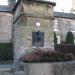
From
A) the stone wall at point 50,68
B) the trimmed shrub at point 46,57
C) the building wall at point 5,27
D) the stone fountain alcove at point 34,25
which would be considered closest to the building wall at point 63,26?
the building wall at point 5,27

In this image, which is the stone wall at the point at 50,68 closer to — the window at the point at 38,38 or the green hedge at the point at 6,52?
the window at the point at 38,38

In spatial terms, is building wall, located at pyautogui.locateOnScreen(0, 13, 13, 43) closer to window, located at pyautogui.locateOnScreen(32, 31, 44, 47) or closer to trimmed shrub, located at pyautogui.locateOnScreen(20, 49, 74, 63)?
window, located at pyautogui.locateOnScreen(32, 31, 44, 47)

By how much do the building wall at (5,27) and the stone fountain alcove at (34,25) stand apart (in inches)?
518

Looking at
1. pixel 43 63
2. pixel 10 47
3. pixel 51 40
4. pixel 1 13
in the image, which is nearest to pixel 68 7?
pixel 1 13

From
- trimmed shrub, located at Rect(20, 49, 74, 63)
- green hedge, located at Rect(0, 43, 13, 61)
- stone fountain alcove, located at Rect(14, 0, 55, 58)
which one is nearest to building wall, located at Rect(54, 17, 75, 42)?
green hedge, located at Rect(0, 43, 13, 61)

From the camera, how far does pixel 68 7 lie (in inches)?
1171

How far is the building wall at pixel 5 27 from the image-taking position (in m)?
20.6

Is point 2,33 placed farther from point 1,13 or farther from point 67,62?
point 67,62

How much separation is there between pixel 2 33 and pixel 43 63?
1534cm

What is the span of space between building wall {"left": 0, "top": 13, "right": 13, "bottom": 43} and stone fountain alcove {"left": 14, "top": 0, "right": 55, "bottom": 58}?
43.1ft

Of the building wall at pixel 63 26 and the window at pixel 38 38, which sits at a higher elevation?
the building wall at pixel 63 26

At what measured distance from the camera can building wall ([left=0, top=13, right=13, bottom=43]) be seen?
67.6ft

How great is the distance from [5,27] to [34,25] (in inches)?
546

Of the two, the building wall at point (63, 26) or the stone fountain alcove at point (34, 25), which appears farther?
the building wall at point (63, 26)
